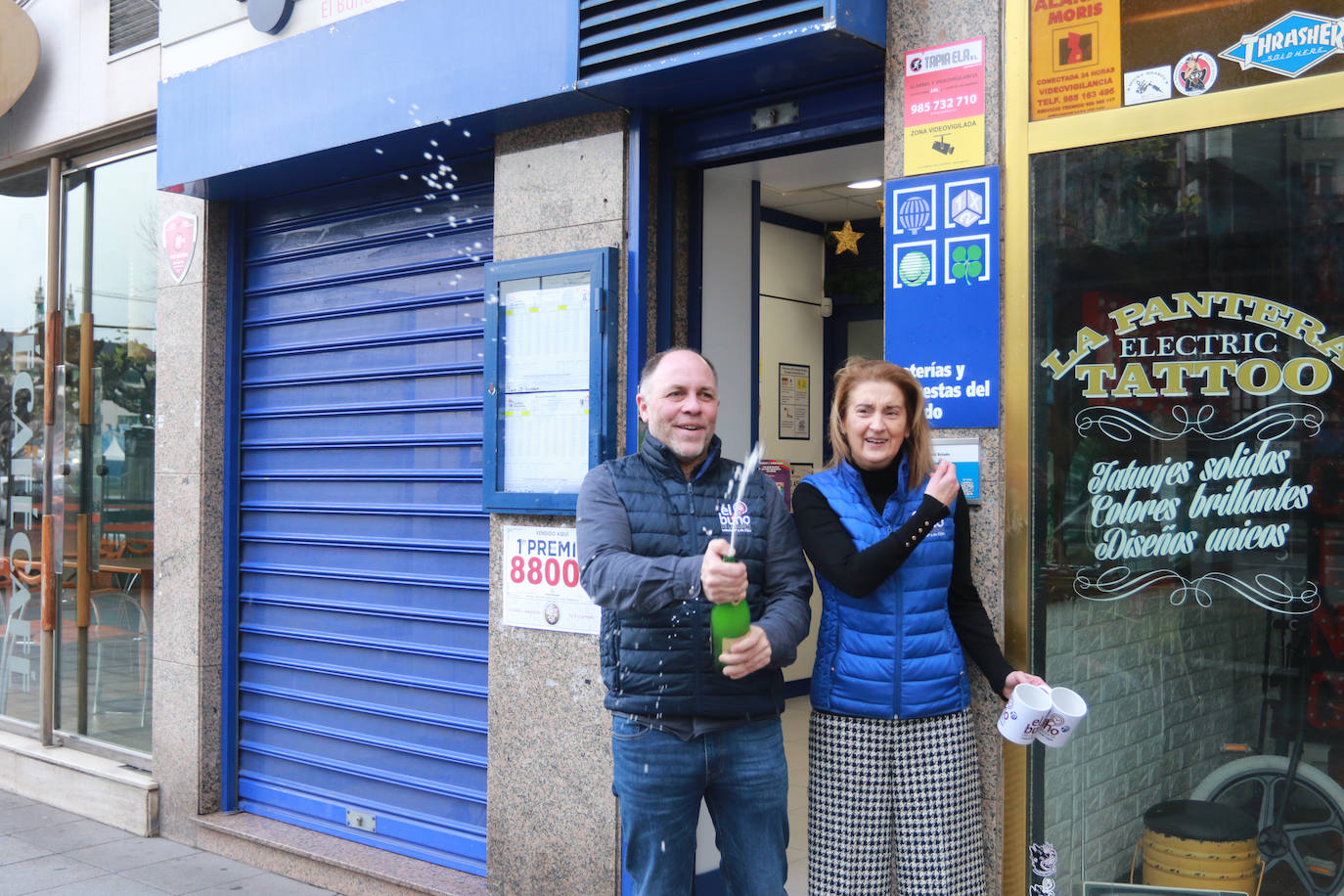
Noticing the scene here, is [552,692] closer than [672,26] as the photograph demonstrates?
No

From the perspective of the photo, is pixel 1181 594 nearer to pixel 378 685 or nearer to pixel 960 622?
pixel 960 622

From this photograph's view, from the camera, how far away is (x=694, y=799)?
305 cm

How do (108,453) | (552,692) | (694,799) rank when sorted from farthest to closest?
(108,453), (552,692), (694,799)

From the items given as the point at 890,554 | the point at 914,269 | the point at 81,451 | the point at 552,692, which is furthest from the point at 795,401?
the point at 890,554

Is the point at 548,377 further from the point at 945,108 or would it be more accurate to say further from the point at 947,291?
the point at 945,108

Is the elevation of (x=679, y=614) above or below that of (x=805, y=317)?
below

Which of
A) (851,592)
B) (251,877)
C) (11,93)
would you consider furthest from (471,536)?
(11,93)

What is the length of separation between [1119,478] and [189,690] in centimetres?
460

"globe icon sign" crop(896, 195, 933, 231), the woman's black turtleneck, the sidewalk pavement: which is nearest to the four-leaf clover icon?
"globe icon sign" crop(896, 195, 933, 231)

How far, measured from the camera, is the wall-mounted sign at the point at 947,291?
342cm

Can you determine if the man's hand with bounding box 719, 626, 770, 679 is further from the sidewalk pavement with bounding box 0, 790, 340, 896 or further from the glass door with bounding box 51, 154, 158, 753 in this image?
the glass door with bounding box 51, 154, 158, 753

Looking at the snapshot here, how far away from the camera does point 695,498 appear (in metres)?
3.09

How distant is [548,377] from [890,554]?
1942 millimetres

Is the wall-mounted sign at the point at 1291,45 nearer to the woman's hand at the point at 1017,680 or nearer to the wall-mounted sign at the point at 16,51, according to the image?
the woman's hand at the point at 1017,680
